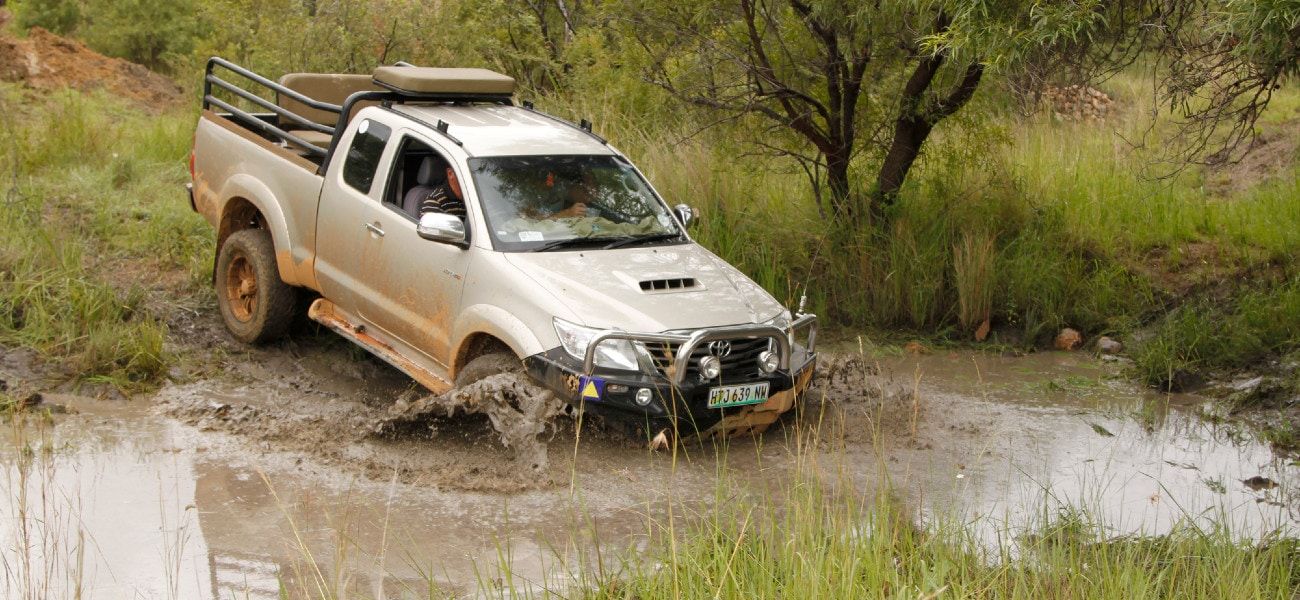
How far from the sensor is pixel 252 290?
8.59 meters

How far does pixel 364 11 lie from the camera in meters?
14.5

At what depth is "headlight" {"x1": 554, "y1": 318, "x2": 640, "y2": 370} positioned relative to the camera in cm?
626

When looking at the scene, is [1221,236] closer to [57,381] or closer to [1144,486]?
[1144,486]

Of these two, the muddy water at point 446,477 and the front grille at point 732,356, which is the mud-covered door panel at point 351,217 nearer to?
the muddy water at point 446,477

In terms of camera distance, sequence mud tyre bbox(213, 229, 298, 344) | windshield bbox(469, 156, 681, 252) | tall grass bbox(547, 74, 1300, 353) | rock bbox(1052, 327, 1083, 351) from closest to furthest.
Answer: windshield bbox(469, 156, 681, 252) → mud tyre bbox(213, 229, 298, 344) → rock bbox(1052, 327, 1083, 351) → tall grass bbox(547, 74, 1300, 353)

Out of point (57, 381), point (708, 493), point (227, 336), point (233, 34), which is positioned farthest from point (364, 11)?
point (708, 493)

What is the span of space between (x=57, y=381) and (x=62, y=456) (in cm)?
123

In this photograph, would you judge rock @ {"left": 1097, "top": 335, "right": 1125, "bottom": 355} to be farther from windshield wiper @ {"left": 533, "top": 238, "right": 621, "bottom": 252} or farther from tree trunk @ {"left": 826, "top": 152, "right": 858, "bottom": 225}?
windshield wiper @ {"left": 533, "top": 238, "right": 621, "bottom": 252}

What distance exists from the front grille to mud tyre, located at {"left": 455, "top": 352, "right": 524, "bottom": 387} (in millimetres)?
724

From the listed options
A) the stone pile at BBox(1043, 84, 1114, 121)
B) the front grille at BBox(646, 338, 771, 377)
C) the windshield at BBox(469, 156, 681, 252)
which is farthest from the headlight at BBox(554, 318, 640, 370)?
the stone pile at BBox(1043, 84, 1114, 121)

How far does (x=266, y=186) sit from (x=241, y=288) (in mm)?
820

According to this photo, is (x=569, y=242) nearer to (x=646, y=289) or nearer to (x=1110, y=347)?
(x=646, y=289)

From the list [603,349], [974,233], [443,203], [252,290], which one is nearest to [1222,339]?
[974,233]

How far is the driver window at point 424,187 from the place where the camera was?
737 centimetres
